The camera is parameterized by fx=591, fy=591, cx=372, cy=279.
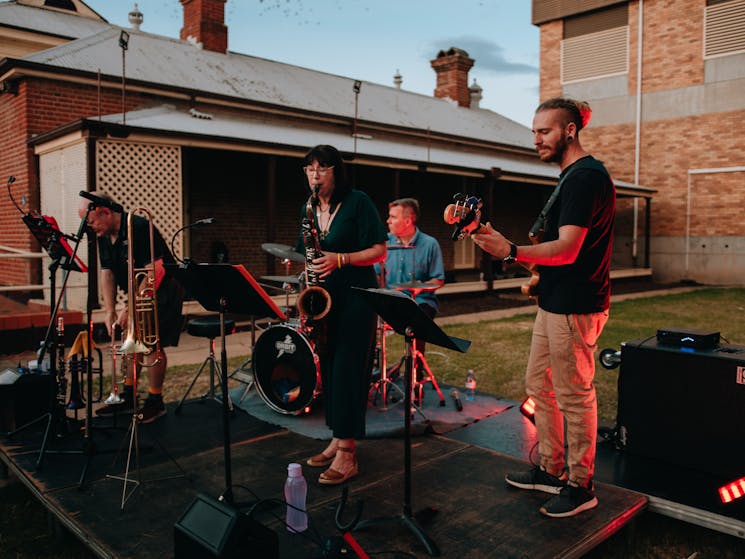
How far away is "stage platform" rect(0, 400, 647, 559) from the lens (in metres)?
3.12

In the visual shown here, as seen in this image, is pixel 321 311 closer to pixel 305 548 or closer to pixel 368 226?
pixel 368 226

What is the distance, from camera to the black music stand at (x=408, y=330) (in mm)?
2959

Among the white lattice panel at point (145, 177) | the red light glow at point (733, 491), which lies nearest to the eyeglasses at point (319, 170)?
the red light glow at point (733, 491)

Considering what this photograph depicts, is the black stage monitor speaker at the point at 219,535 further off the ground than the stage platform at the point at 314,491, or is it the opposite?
the black stage monitor speaker at the point at 219,535

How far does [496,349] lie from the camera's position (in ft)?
29.8

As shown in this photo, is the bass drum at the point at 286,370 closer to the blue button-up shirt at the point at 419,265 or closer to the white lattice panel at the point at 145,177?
the blue button-up shirt at the point at 419,265

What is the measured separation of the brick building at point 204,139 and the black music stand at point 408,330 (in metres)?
7.21

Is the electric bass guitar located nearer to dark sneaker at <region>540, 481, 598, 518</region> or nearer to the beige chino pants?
the beige chino pants

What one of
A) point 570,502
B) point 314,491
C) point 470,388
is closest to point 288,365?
point 314,491

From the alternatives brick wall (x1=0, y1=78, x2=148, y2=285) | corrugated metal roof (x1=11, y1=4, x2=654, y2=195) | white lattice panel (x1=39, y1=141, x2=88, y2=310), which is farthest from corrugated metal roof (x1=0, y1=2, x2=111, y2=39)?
white lattice panel (x1=39, y1=141, x2=88, y2=310)

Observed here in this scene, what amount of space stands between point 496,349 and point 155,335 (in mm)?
6002

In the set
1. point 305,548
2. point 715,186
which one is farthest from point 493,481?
point 715,186

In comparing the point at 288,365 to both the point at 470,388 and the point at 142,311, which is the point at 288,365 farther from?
the point at 470,388

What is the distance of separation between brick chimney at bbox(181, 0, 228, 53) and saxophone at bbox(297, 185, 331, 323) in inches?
570
